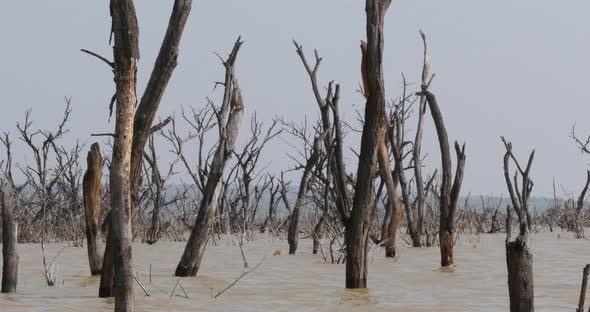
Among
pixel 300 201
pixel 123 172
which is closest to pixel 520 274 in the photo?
pixel 123 172

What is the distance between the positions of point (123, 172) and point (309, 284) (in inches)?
122

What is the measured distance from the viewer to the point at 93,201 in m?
8.40

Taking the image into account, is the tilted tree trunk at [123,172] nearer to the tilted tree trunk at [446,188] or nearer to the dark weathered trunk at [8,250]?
the dark weathered trunk at [8,250]

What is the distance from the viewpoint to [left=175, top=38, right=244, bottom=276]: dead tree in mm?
8727

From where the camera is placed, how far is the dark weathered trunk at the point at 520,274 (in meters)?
4.48

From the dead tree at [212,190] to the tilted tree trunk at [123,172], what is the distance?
3.01 meters

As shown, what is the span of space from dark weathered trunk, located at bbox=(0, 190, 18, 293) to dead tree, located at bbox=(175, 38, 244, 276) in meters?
1.74

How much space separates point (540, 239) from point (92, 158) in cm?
900

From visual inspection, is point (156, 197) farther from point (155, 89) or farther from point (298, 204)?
point (155, 89)

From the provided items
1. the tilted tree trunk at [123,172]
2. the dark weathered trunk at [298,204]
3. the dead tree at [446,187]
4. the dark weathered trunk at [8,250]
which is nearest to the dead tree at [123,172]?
the tilted tree trunk at [123,172]

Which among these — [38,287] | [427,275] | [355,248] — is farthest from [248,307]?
[427,275]

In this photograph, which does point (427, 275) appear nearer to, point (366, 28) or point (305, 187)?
point (366, 28)

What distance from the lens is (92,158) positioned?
8.23m

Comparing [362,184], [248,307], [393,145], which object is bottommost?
[248,307]
